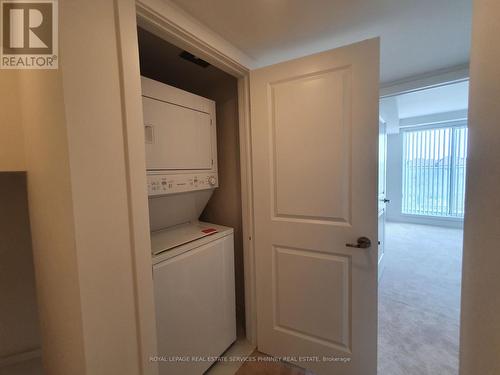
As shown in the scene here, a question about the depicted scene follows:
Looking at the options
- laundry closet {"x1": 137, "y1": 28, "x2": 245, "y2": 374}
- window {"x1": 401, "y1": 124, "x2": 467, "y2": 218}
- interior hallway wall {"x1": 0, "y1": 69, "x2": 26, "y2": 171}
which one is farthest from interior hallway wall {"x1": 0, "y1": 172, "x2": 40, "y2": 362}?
window {"x1": 401, "y1": 124, "x2": 467, "y2": 218}

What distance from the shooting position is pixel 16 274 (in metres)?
1.58

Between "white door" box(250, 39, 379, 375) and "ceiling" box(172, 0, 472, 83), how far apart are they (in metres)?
0.17

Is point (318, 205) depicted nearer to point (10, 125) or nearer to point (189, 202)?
point (189, 202)

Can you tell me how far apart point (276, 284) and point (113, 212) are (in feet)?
3.91

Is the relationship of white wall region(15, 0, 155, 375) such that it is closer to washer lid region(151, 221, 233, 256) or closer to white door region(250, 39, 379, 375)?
washer lid region(151, 221, 233, 256)

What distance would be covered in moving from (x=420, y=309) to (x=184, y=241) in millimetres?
2293

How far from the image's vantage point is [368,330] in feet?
4.22

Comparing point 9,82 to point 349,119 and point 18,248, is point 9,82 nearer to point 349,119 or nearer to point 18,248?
point 18,248

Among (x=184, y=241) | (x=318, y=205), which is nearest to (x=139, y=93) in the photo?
(x=184, y=241)

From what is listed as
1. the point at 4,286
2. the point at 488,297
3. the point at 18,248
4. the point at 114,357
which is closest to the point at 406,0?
the point at 488,297

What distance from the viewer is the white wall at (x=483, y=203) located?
0.50 metres

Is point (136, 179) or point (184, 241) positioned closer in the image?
point (136, 179)

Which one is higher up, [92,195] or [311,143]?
[311,143]

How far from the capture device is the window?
4.54m
